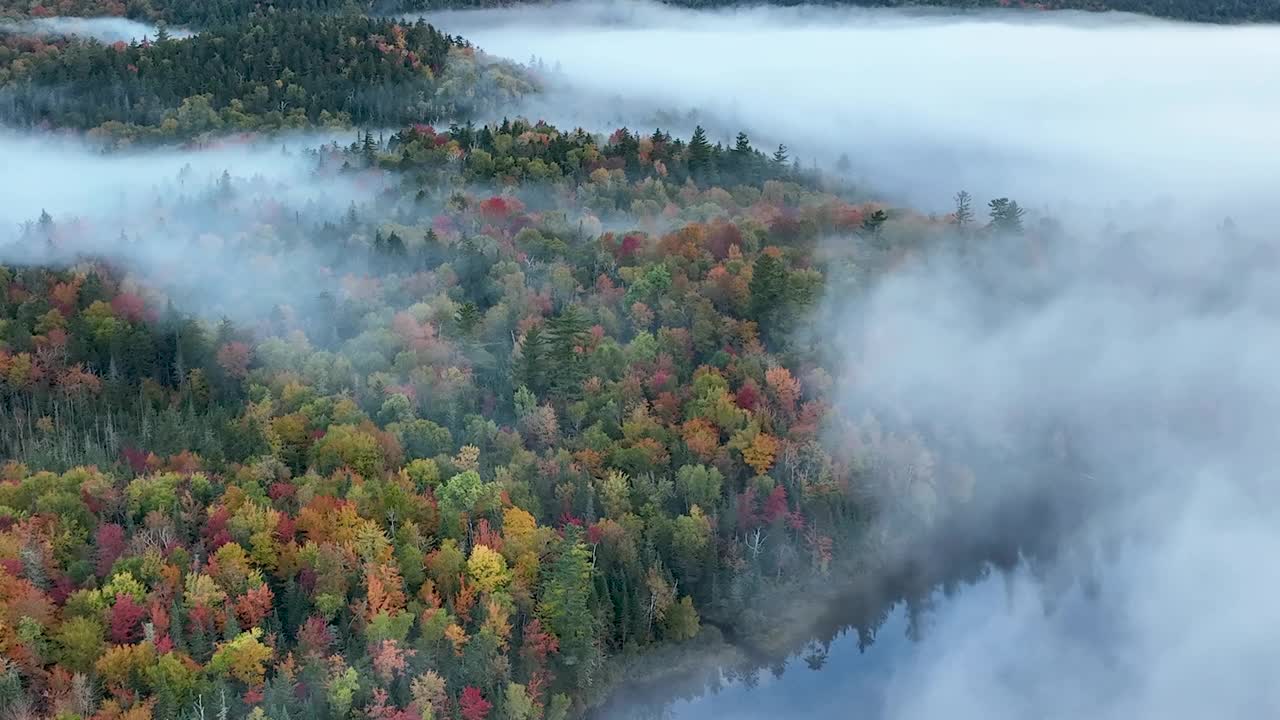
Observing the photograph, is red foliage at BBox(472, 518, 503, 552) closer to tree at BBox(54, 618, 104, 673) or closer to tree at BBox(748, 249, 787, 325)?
tree at BBox(54, 618, 104, 673)

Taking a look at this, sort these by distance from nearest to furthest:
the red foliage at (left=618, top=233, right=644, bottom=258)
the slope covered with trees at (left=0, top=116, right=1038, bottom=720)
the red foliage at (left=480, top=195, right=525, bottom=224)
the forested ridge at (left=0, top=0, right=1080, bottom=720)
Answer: the slope covered with trees at (left=0, top=116, right=1038, bottom=720), the forested ridge at (left=0, top=0, right=1080, bottom=720), the red foliage at (left=618, top=233, right=644, bottom=258), the red foliage at (left=480, top=195, right=525, bottom=224)

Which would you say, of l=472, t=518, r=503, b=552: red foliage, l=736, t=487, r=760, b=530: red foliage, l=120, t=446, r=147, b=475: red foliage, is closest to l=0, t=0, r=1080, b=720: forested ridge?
l=736, t=487, r=760, b=530: red foliage

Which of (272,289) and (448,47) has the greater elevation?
(448,47)

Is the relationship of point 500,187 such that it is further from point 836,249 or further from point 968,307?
point 968,307

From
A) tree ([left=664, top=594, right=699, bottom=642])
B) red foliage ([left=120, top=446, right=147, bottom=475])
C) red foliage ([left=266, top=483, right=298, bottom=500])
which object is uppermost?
red foliage ([left=266, top=483, right=298, bottom=500])

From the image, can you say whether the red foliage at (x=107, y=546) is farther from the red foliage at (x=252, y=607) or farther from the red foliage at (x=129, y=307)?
the red foliage at (x=129, y=307)

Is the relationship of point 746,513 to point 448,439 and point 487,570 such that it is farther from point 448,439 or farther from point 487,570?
point 448,439

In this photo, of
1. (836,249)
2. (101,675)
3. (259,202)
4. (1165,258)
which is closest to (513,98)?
(259,202)
